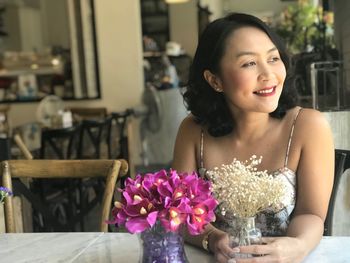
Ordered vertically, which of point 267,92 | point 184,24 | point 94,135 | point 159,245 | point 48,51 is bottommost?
point 94,135

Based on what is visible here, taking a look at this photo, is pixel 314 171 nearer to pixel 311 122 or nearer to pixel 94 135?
pixel 311 122

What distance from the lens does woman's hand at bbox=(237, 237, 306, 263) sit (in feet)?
3.23

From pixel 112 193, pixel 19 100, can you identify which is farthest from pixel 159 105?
pixel 112 193

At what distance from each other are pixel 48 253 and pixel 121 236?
0.66 feet

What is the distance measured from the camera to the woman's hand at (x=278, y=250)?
0.98 meters

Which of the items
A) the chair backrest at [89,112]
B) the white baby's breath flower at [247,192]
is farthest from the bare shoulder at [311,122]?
the chair backrest at [89,112]

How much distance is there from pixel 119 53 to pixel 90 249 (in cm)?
476

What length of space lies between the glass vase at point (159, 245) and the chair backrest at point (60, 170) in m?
0.69

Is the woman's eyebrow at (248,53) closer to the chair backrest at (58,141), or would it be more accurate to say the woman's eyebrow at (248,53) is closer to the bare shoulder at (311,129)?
the bare shoulder at (311,129)

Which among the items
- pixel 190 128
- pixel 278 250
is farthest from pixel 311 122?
pixel 278 250

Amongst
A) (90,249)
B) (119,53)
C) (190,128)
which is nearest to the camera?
(90,249)

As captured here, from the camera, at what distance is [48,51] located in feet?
22.7

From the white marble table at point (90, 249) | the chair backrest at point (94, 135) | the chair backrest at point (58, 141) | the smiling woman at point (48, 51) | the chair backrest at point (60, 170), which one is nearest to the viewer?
the white marble table at point (90, 249)

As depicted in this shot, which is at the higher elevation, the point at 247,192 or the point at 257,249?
the point at 247,192
